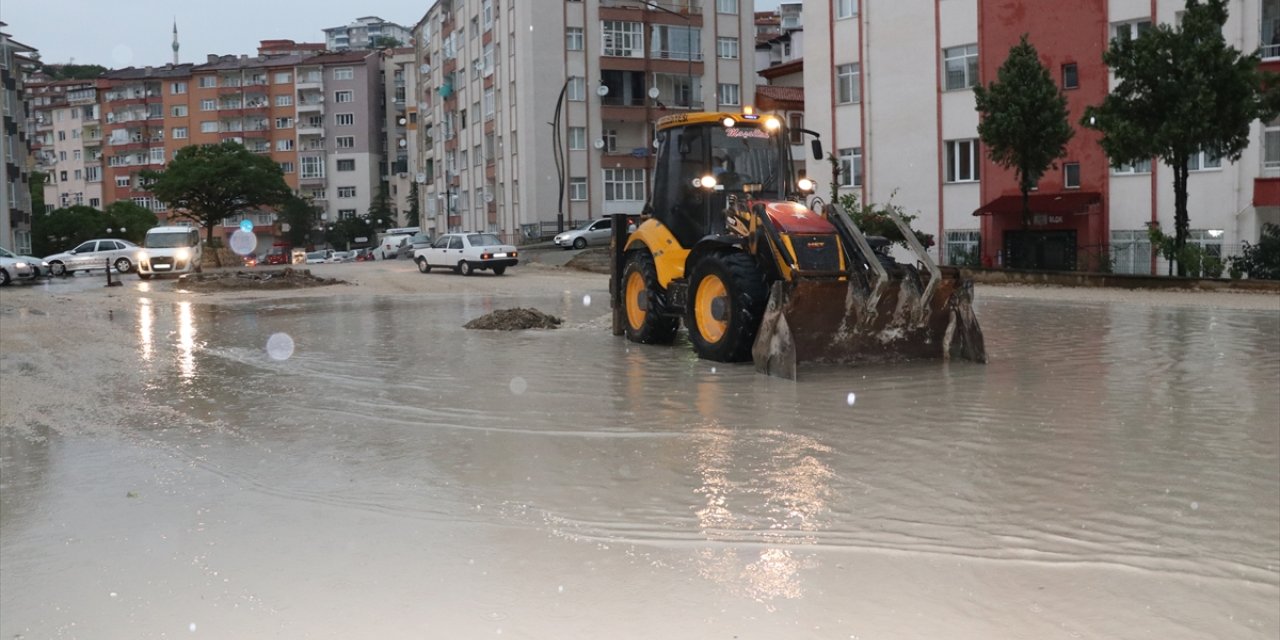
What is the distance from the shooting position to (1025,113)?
3497 cm

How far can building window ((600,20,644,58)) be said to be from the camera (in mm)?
70625

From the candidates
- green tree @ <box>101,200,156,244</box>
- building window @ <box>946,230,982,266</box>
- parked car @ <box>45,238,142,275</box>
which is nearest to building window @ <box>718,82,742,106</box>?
building window @ <box>946,230,982,266</box>

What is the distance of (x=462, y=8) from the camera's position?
83500 millimetres

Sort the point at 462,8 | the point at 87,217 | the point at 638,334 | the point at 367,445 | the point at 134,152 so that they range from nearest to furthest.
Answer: the point at 367,445 < the point at 638,334 < the point at 462,8 < the point at 87,217 < the point at 134,152

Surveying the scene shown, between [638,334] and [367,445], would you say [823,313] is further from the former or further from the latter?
[367,445]

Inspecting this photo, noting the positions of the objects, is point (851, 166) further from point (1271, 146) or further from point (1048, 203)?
point (1271, 146)

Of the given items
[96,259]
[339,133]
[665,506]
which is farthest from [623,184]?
[665,506]

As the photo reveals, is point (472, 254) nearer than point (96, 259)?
Yes

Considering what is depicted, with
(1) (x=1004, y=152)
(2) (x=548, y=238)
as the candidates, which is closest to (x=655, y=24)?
(2) (x=548, y=238)

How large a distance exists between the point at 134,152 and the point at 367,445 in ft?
449

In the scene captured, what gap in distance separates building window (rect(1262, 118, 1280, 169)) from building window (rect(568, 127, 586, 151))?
133 feet

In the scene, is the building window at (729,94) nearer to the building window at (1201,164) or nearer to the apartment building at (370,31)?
the building window at (1201,164)

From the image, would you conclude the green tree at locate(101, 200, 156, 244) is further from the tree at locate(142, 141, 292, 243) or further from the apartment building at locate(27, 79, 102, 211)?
the apartment building at locate(27, 79, 102, 211)

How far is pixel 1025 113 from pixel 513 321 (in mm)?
20699
